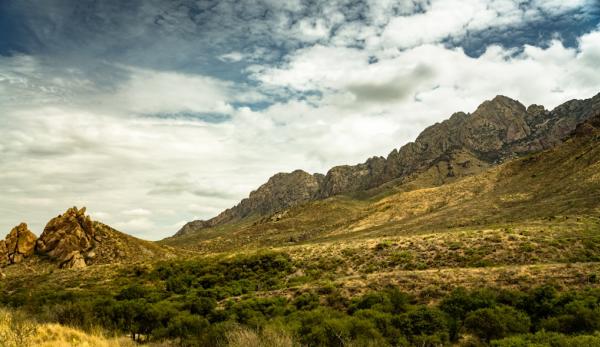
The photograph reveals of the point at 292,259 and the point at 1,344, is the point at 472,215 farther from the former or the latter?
the point at 1,344

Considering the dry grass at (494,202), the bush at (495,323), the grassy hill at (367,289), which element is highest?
the dry grass at (494,202)

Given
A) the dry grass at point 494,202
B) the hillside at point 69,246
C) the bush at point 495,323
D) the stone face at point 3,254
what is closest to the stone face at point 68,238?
the hillside at point 69,246

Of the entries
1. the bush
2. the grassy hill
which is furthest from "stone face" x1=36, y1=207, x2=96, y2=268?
the bush

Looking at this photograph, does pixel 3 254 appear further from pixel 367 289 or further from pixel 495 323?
pixel 495 323

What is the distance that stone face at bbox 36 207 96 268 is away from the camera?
61.8 m

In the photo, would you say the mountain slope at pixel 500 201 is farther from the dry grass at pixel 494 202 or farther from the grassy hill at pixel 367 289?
the grassy hill at pixel 367 289

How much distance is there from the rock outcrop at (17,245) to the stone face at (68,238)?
4.19ft

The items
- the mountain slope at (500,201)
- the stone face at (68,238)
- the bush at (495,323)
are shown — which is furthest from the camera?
the mountain slope at (500,201)

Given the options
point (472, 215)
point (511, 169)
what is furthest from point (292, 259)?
point (511, 169)

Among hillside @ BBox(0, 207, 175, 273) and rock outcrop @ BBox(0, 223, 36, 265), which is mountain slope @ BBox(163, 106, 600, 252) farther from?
rock outcrop @ BBox(0, 223, 36, 265)

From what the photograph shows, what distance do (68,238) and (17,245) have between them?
23.9 ft

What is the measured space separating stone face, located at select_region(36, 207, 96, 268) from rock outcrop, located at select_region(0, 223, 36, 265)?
1279 mm

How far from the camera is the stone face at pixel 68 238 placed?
61844mm

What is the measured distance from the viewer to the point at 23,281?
52.5 metres
